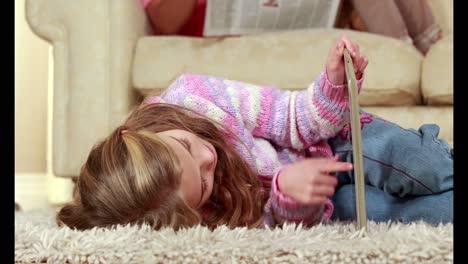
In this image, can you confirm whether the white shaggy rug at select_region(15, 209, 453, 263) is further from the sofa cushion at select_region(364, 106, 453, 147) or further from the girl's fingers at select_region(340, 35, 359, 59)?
the sofa cushion at select_region(364, 106, 453, 147)

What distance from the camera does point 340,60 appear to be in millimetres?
804

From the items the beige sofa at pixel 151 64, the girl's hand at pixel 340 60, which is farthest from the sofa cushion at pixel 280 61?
the girl's hand at pixel 340 60

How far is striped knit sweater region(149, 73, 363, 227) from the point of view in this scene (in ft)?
2.90

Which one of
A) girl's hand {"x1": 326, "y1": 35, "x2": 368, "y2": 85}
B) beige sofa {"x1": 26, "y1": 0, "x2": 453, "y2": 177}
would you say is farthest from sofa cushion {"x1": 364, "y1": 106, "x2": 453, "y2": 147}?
girl's hand {"x1": 326, "y1": 35, "x2": 368, "y2": 85}

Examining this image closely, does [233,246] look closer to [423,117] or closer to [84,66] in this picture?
[423,117]

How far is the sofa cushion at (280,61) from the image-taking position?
1.28 m

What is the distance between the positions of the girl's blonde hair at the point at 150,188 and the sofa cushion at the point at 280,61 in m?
0.46

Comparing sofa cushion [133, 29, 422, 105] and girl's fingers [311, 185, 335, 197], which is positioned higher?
sofa cushion [133, 29, 422, 105]

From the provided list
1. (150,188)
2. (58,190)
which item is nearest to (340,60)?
(150,188)

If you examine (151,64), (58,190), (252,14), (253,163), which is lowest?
(58,190)

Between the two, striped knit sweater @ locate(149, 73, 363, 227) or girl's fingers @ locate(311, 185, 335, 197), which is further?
striped knit sweater @ locate(149, 73, 363, 227)

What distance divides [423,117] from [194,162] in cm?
69

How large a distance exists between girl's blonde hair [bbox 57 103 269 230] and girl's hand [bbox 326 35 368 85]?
19 cm
